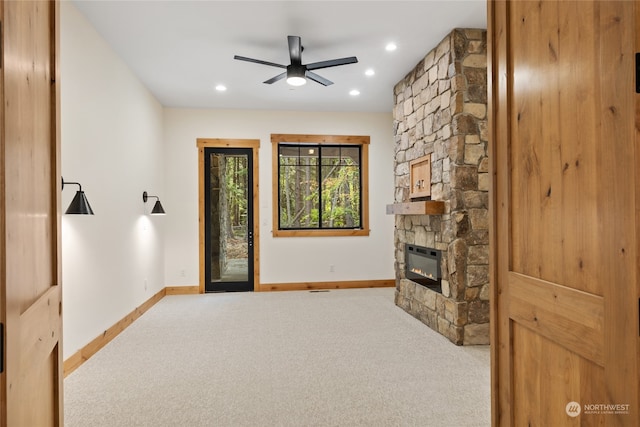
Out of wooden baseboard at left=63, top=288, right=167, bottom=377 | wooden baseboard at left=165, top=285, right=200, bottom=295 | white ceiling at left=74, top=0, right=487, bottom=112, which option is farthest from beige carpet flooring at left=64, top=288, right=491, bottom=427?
white ceiling at left=74, top=0, right=487, bottom=112

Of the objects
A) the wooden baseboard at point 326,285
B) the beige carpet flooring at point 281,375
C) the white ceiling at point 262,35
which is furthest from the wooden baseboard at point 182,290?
the white ceiling at point 262,35

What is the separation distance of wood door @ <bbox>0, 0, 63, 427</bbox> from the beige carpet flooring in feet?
4.26

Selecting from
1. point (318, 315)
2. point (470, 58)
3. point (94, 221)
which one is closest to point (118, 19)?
point (94, 221)

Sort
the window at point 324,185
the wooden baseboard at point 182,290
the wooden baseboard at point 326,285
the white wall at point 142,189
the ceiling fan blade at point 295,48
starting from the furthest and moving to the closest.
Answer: the window at point 324,185, the wooden baseboard at point 326,285, the wooden baseboard at point 182,290, the ceiling fan blade at point 295,48, the white wall at point 142,189

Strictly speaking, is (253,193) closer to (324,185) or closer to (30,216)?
(324,185)

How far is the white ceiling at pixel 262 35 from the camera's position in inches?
121

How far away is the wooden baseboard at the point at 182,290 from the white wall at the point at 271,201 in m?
0.06

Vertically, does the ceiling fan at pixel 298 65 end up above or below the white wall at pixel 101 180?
above

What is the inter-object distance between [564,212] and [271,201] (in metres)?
5.32

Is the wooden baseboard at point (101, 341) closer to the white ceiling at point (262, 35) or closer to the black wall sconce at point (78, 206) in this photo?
the black wall sconce at point (78, 206)

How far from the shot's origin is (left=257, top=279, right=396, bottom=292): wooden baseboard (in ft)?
19.9

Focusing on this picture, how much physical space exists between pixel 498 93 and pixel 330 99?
440 cm

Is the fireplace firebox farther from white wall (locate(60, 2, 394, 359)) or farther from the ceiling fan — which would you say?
the ceiling fan

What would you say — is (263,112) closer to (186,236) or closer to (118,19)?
(186,236)
